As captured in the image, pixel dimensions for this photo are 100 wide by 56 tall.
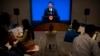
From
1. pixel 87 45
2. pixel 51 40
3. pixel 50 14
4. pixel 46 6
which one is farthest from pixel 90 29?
pixel 46 6

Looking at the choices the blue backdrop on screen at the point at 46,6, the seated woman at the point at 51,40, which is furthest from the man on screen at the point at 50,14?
the seated woman at the point at 51,40

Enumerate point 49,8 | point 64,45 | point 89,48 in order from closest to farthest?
point 89,48 < point 64,45 < point 49,8

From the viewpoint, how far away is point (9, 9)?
31.7ft

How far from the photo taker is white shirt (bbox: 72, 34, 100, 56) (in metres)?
3.18

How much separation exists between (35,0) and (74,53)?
6.30 m

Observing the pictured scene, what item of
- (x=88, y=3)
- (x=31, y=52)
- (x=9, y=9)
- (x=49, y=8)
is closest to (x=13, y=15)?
(x=9, y=9)

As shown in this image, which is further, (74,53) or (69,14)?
(69,14)

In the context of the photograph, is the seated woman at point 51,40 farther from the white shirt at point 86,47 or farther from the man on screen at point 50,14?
the man on screen at point 50,14

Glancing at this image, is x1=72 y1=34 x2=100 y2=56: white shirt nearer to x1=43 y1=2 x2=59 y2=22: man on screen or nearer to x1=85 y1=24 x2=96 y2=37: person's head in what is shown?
x1=85 y1=24 x2=96 y2=37: person's head

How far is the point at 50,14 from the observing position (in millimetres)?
8992

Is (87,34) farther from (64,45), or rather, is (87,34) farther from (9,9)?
(9,9)

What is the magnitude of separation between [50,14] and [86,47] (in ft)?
19.1

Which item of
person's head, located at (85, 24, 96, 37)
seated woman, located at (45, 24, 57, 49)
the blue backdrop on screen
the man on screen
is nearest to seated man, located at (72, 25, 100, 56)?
person's head, located at (85, 24, 96, 37)

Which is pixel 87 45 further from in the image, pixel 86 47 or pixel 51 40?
pixel 51 40
